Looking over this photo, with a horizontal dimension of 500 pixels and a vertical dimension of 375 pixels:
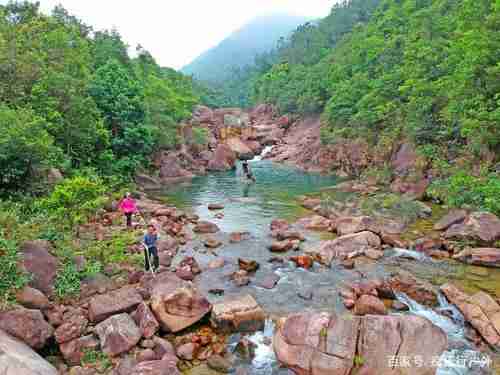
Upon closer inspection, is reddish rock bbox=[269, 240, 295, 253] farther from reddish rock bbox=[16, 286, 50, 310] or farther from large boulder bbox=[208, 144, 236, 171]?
large boulder bbox=[208, 144, 236, 171]

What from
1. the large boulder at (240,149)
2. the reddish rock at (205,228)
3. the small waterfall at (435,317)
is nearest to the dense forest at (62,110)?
the reddish rock at (205,228)

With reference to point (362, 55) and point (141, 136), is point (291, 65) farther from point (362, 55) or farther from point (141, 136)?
point (141, 136)

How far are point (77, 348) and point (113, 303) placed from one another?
4.60 feet

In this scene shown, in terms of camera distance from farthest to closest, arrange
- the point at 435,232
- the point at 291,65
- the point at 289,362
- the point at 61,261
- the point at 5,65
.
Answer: the point at 291,65, the point at 5,65, the point at 435,232, the point at 61,261, the point at 289,362

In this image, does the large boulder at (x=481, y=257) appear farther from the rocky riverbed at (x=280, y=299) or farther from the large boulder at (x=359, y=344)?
the large boulder at (x=359, y=344)

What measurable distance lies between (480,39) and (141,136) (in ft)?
72.1

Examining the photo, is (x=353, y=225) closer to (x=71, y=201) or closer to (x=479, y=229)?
(x=479, y=229)

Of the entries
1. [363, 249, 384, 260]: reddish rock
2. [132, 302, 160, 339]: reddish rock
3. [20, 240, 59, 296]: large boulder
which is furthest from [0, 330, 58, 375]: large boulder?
[363, 249, 384, 260]: reddish rock

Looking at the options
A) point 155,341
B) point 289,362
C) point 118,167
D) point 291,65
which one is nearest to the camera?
point 289,362

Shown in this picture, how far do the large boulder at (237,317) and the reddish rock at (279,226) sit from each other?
7.81 meters

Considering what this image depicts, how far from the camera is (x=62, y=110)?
775 inches

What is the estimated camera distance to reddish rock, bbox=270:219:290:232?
17.1 metres

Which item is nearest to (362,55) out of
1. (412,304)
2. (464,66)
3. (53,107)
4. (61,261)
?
(464,66)

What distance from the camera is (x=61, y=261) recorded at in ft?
33.5
